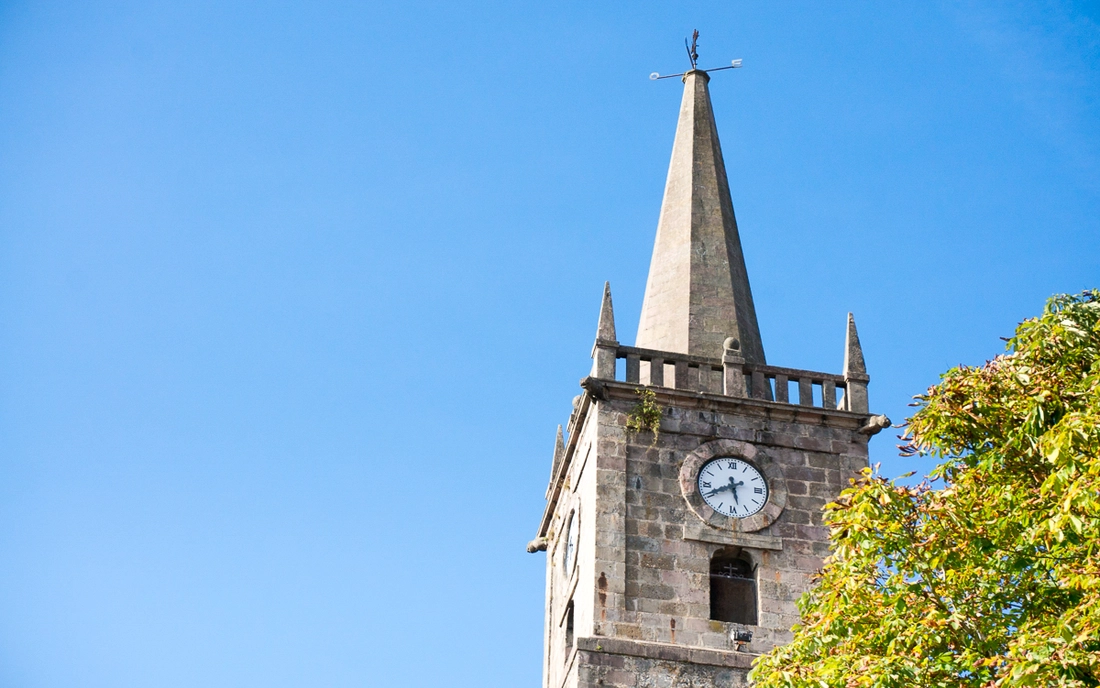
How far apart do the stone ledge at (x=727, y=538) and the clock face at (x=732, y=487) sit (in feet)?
1.40

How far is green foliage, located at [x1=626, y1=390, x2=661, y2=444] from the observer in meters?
29.3

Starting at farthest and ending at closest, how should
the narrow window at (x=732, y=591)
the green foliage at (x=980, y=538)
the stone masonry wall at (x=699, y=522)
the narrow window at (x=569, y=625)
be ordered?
1. the narrow window at (x=569, y=625)
2. the narrow window at (x=732, y=591)
3. the stone masonry wall at (x=699, y=522)
4. the green foliage at (x=980, y=538)

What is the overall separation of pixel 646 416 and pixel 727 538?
274 centimetres

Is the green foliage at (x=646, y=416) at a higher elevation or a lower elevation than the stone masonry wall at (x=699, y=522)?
higher

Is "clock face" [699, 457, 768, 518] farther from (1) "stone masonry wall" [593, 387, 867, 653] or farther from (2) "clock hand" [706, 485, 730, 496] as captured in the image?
(1) "stone masonry wall" [593, 387, 867, 653]

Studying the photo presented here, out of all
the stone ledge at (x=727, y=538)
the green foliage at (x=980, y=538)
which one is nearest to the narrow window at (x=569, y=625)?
the stone ledge at (x=727, y=538)

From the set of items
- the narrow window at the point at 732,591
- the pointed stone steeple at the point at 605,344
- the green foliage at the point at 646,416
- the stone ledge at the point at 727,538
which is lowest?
the narrow window at the point at 732,591

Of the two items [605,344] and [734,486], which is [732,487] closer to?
[734,486]

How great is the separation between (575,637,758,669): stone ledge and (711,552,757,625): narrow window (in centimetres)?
136

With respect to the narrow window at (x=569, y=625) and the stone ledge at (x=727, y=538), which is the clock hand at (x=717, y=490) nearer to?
the stone ledge at (x=727, y=538)

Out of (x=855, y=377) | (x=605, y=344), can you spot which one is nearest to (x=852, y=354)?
(x=855, y=377)

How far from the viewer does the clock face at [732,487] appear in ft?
94.3

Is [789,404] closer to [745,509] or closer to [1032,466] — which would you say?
[745,509]

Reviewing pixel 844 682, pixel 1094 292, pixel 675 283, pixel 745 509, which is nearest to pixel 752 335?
pixel 675 283
